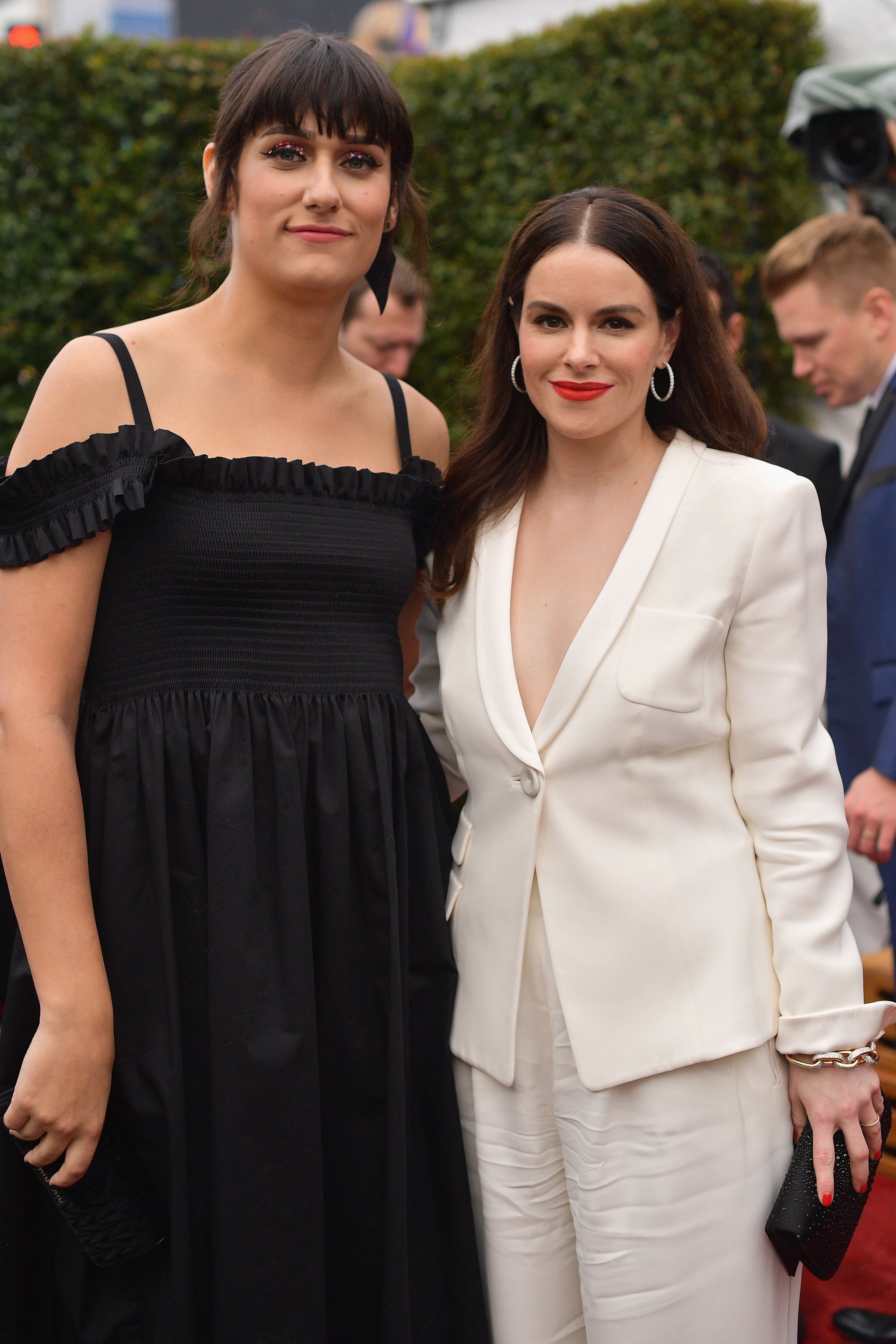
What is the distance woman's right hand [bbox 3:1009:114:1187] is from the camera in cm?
157

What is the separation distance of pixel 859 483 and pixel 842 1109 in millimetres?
1903

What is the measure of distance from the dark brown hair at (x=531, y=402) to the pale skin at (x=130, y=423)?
0.16 metres

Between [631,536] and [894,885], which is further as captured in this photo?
[894,885]

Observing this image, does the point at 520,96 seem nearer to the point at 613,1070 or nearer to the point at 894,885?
the point at 894,885

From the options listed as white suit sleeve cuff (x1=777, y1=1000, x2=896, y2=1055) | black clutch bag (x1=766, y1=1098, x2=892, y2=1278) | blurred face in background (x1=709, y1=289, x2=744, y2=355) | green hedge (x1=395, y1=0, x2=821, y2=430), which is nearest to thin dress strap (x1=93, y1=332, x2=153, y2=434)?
white suit sleeve cuff (x1=777, y1=1000, x2=896, y2=1055)

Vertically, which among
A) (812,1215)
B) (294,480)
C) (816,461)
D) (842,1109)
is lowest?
(812,1215)

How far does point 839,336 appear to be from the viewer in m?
3.44

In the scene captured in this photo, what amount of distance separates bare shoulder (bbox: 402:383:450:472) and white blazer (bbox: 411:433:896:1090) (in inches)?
20.4

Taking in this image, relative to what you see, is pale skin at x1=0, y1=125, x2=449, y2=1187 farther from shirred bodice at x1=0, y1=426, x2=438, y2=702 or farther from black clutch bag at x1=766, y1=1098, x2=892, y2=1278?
black clutch bag at x1=766, y1=1098, x2=892, y2=1278

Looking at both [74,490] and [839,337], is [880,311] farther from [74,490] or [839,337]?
[74,490]

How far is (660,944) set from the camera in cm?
165

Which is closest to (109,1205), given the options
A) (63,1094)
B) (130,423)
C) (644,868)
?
(63,1094)

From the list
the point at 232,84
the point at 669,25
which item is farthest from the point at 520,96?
the point at 232,84

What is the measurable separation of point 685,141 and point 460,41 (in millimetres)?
2618
